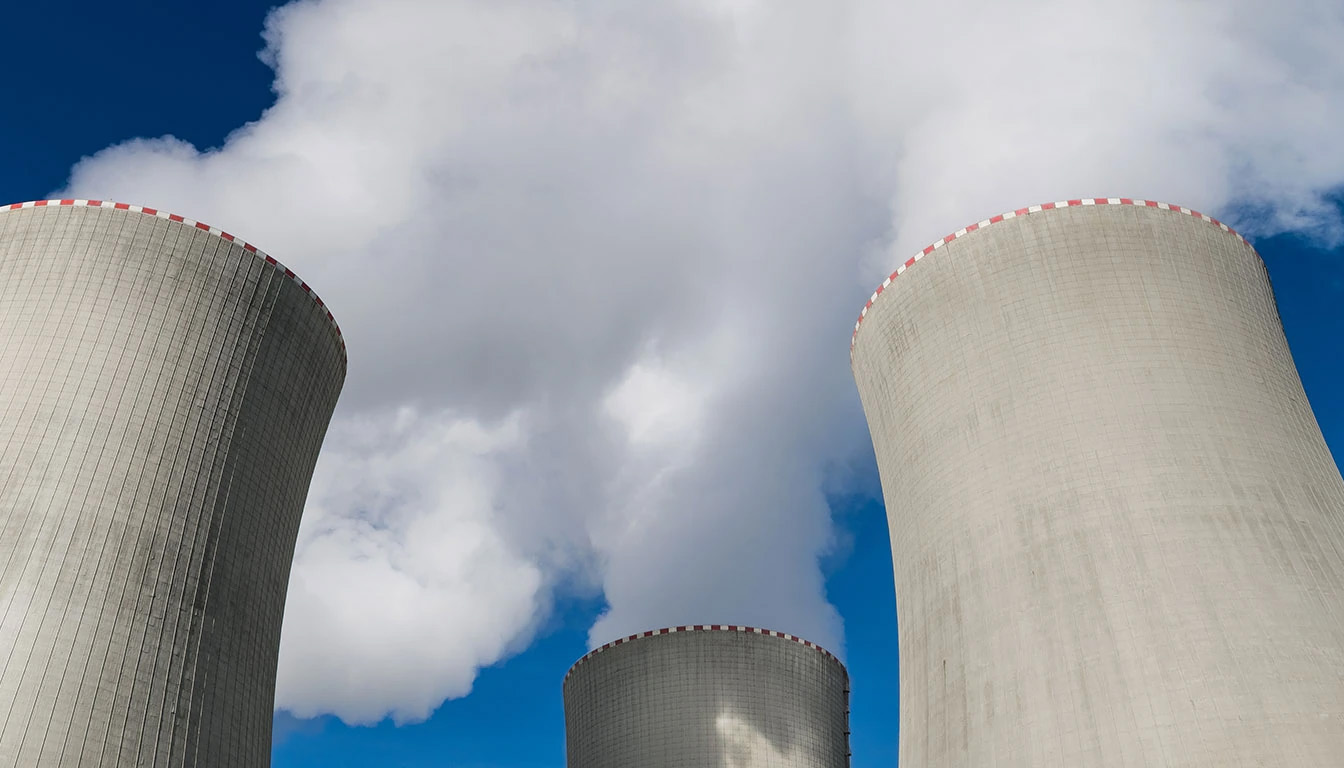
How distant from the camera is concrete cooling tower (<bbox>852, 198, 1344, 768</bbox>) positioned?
31.5 feet

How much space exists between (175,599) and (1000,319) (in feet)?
28.8

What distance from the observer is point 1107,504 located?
1067 centimetres

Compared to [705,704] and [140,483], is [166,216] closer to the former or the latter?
[140,483]

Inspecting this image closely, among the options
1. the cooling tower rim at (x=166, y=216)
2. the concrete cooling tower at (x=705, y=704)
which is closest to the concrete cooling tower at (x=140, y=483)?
the cooling tower rim at (x=166, y=216)

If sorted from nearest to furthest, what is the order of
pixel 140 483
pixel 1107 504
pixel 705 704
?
1. pixel 1107 504
2. pixel 140 483
3. pixel 705 704

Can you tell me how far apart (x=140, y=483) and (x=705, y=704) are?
41.4 feet

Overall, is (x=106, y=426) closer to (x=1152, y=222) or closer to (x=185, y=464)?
(x=185, y=464)

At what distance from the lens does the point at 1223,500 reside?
10422 millimetres

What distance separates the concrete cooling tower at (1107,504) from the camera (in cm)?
960

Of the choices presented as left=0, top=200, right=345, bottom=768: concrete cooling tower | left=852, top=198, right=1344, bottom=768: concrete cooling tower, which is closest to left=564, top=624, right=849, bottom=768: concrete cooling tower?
left=852, top=198, right=1344, bottom=768: concrete cooling tower

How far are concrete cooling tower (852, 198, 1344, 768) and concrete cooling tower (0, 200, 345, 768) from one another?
7074 mm

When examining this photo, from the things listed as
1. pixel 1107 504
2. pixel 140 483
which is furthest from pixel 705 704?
pixel 140 483

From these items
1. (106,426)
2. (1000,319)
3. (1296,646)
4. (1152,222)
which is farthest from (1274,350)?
(106,426)

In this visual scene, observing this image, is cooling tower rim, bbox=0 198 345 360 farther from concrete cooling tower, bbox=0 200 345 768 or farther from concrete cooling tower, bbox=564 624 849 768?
concrete cooling tower, bbox=564 624 849 768
